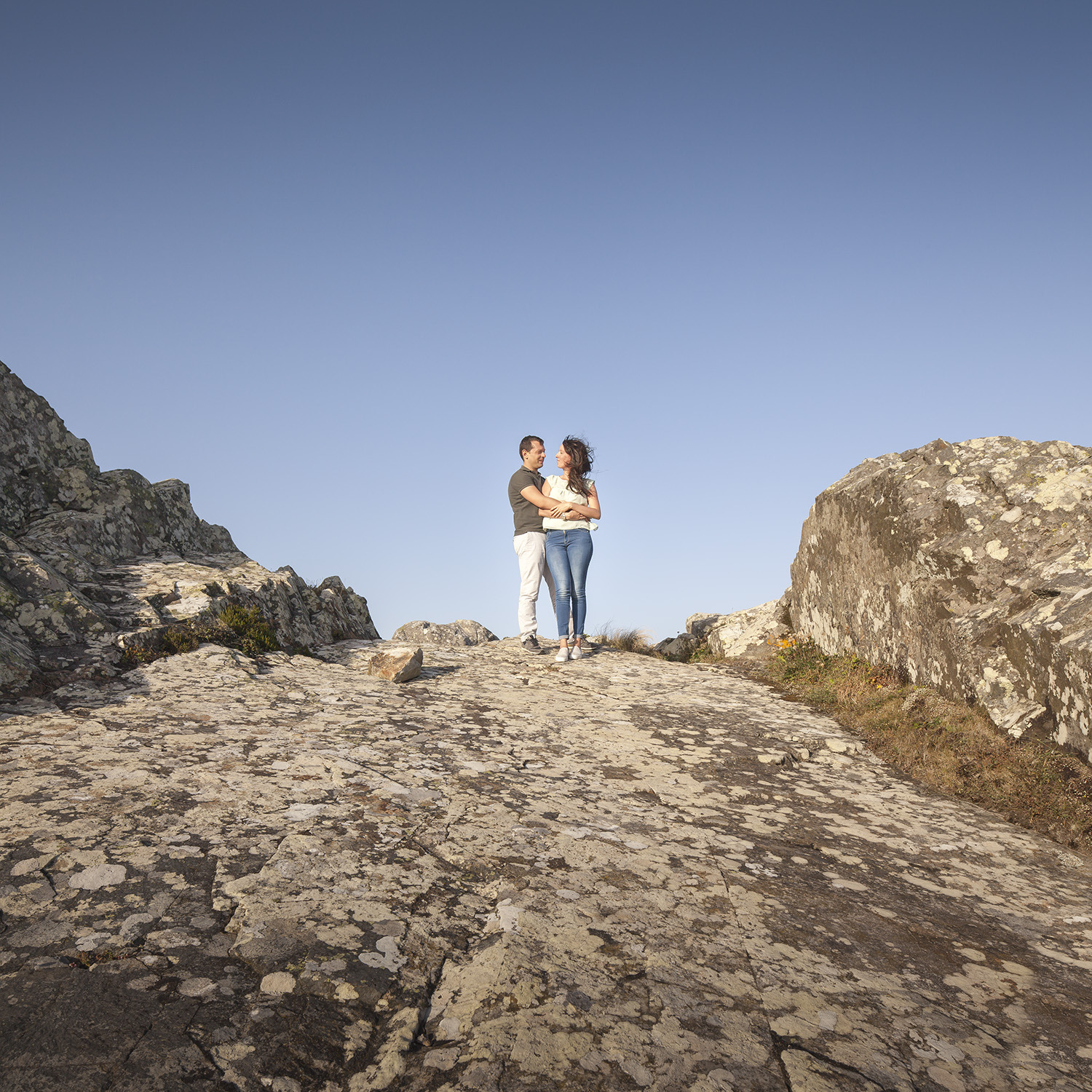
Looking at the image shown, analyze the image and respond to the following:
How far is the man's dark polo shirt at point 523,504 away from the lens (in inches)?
416

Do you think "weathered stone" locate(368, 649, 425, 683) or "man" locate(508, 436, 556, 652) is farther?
"man" locate(508, 436, 556, 652)

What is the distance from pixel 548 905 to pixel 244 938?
1.29 metres

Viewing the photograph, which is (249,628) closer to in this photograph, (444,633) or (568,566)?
(568,566)

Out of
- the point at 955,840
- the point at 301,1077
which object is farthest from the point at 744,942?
the point at 955,840

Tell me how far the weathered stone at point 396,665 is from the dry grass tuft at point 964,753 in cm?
453

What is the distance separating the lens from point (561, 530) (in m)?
10.3

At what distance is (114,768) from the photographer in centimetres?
451

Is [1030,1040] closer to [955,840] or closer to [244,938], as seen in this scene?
[955,840]

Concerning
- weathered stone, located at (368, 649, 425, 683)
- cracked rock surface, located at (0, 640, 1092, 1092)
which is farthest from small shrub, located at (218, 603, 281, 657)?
cracked rock surface, located at (0, 640, 1092, 1092)

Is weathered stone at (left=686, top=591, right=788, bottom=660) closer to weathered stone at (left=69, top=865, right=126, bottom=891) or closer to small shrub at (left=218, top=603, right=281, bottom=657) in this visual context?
small shrub at (left=218, top=603, right=281, bottom=657)

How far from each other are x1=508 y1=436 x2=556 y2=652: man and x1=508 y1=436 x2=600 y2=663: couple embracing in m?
0.01

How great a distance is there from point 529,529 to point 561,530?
0.52m

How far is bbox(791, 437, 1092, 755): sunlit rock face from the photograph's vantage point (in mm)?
5750

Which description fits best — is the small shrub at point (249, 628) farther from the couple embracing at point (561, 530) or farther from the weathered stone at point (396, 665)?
the couple embracing at point (561, 530)
